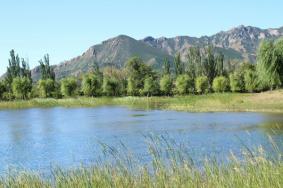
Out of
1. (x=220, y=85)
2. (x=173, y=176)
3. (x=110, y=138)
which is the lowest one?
(x=110, y=138)

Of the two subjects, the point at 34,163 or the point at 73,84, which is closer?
the point at 34,163

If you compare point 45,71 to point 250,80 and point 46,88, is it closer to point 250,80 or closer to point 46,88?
point 46,88

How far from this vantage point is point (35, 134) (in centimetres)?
4566

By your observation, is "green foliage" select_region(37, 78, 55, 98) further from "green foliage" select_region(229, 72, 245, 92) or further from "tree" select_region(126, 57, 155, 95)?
"green foliage" select_region(229, 72, 245, 92)

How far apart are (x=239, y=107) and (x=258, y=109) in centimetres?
389

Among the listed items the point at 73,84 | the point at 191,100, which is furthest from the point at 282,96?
the point at 73,84

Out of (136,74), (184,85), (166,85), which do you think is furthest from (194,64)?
(184,85)

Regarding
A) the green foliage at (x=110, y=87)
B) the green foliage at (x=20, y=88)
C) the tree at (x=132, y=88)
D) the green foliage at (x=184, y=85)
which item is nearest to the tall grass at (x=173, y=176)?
the green foliage at (x=184, y=85)

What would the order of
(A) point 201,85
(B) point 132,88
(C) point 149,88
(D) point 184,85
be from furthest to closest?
1. (B) point 132,88
2. (C) point 149,88
3. (A) point 201,85
4. (D) point 184,85

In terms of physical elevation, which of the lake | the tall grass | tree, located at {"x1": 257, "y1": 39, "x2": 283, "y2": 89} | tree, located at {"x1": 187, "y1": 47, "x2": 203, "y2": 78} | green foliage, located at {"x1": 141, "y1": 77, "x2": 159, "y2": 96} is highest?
tree, located at {"x1": 187, "y1": 47, "x2": 203, "y2": 78}

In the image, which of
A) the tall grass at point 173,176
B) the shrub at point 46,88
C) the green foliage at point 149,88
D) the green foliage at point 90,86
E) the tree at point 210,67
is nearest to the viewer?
the tall grass at point 173,176

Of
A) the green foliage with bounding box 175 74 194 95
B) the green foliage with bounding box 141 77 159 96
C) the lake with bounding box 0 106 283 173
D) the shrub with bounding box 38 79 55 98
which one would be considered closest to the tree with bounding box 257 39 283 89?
the lake with bounding box 0 106 283 173

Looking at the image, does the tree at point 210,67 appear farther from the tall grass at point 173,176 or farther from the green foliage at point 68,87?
the tall grass at point 173,176

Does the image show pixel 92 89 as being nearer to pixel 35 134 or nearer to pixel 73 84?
pixel 73 84
